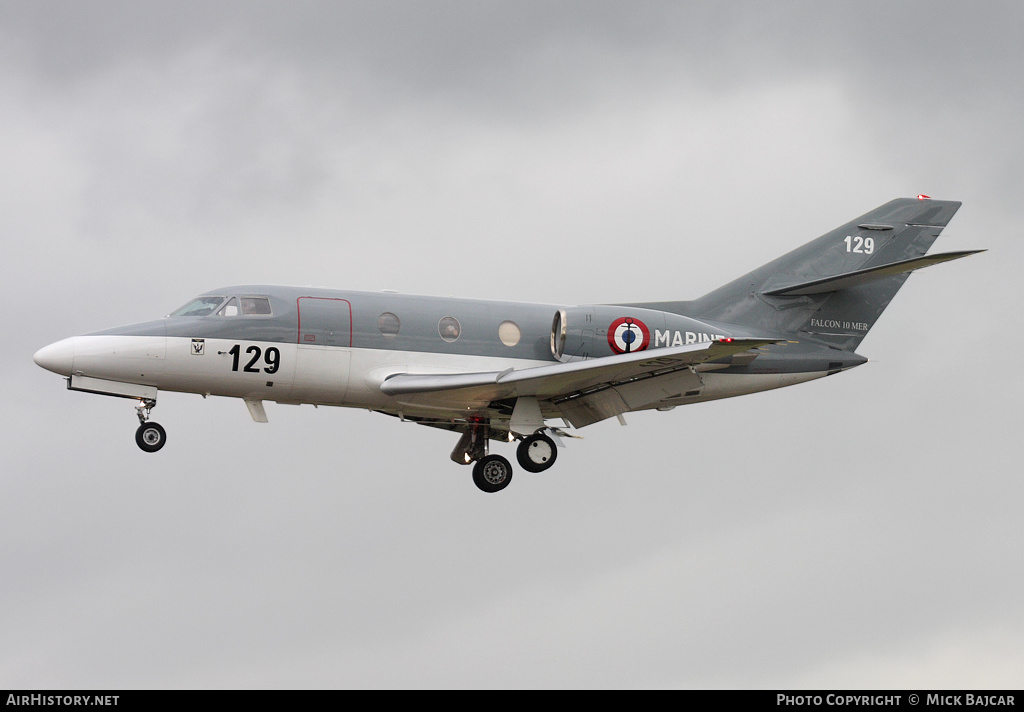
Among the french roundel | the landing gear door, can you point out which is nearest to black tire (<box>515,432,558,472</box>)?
the french roundel

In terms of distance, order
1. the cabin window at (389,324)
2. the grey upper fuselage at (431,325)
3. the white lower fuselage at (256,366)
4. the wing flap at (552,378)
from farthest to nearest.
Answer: the cabin window at (389,324) < the grey upper fuselage at (431,325) < the white lower fuselage at (256,366) < the wing flap at (552,378)

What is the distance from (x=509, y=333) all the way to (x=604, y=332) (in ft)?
6.57

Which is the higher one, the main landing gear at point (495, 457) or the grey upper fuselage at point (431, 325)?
the grey upper fuselage at point (431, 325)

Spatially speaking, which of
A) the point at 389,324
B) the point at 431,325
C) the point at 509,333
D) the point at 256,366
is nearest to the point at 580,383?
the point at 509,333

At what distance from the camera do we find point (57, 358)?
2681 cm

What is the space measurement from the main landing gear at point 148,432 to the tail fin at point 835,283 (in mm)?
11850

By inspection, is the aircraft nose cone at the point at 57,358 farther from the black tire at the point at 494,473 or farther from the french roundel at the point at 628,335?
the french roundel at the point at 628,335

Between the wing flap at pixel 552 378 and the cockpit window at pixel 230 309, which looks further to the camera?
the cockpit window at pixel 230 309

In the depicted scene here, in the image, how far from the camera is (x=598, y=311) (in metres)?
28.8

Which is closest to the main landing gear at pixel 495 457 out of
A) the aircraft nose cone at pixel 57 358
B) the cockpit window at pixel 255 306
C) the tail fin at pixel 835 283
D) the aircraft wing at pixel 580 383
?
the aircraft wing at pixel 580 383

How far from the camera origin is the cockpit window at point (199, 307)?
27.7m

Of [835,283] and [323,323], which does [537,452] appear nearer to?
[323,323]

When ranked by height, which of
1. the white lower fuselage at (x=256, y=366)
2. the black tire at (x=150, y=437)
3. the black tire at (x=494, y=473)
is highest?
the white lower fuselage at (x=256, y=366)

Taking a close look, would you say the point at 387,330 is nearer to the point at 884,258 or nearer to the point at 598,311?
the point at 598,311
